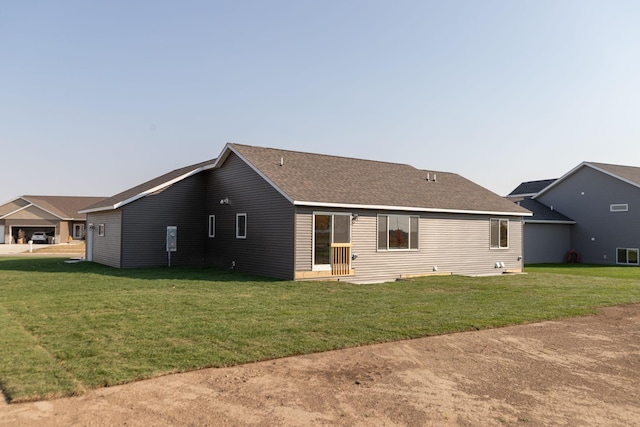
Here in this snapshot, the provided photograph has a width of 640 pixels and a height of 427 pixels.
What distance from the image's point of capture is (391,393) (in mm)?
5023

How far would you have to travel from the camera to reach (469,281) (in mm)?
16016

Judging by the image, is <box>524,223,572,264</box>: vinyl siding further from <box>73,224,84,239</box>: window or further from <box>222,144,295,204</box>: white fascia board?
<box>73,224,84,239</box>: window

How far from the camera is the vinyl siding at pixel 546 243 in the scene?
90.8ft

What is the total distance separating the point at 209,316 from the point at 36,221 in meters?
42.4

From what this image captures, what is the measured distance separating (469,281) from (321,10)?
10.1 meters

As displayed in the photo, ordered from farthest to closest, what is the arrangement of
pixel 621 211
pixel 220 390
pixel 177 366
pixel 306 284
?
pixel 621 211 < pixel 306 284 < pixel 177 366 < pixel 220 390

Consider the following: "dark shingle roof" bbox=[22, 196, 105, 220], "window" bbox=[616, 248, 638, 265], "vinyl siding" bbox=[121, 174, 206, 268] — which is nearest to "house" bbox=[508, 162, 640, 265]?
"window" bbox=[616, 248, 638, 265]

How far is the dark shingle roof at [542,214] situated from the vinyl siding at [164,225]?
1815 centimetres

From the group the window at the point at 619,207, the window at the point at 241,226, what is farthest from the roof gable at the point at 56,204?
the window at the point at 619,207

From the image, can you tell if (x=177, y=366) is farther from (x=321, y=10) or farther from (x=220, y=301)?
(x=321, y=10)

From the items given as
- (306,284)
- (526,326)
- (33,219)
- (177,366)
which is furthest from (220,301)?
(33,219)

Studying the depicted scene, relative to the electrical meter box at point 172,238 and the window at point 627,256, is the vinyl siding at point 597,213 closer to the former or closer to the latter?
the window at point 627,256

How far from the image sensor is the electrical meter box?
19.2 meters

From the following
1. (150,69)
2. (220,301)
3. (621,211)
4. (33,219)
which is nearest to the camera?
(220,301)
